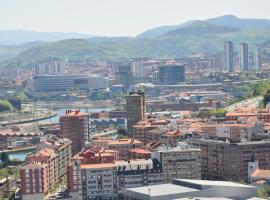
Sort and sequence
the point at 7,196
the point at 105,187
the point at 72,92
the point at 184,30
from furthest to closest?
the point at 184,30, the point at 72,92, the point at 7,196, the point at 105,187

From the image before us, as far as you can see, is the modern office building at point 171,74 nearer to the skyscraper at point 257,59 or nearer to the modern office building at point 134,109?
the skyscraper at point 257,59

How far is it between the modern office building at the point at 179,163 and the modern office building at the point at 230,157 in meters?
0.67

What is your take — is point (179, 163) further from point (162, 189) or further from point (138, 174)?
point (162, 189)

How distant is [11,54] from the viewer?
102 metres

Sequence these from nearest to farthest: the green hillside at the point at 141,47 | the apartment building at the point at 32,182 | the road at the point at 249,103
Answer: the apartment building at the point at 32,182 → the road at the point at 249,103 → the green hillside at the point at 141,47

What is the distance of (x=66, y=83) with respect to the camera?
5209 centimetres

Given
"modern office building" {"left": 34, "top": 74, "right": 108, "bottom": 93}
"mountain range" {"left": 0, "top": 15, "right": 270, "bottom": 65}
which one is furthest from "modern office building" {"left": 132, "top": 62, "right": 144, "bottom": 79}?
"mountain range" {"left": 0, "top": 15, "right": 270, "bottom": 65}

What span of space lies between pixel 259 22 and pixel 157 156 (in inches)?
3875

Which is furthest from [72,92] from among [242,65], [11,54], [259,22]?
[259,22]

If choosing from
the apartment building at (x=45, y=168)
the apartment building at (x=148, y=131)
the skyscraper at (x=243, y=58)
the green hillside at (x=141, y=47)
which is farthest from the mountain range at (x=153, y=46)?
the apartment building at (x=45, y=168)

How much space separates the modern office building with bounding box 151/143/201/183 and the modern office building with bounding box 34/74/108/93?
34835mm

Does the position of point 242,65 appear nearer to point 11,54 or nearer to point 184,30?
point 184,30

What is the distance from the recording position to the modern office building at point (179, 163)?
54.2 feet

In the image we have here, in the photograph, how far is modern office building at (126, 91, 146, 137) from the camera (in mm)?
24759
